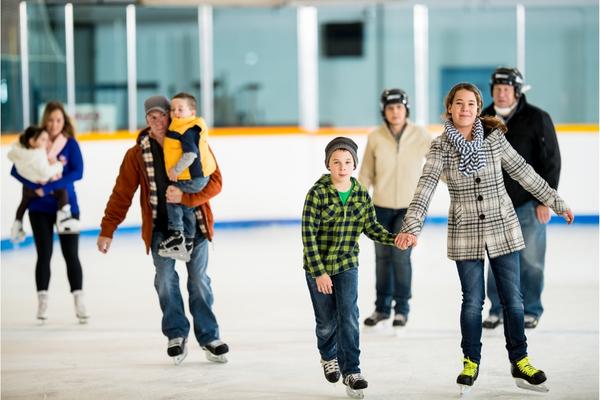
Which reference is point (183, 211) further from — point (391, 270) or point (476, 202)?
point (391, 270)

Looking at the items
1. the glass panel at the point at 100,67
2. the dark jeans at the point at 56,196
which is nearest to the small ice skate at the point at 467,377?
the dark jeans at the point at 56,196

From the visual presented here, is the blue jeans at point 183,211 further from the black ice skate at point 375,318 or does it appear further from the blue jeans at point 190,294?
the black ice skate at point 375,318

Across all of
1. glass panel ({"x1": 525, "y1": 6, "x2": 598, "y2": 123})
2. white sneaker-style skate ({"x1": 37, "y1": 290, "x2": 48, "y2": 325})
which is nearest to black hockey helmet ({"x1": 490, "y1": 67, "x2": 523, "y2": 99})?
white sneaker-style skate ({"x1": 37, "y1": 290, "x2": 48, "y2": 325})

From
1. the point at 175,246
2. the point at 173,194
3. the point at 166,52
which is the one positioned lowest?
the point at 175,246

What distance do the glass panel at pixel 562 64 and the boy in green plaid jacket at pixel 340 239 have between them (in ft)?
28.7

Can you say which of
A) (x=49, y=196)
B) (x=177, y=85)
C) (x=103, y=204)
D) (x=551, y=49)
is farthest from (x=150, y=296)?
(x=551, y=49)

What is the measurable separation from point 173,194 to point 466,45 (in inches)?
335

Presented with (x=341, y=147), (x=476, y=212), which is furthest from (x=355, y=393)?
(x=341, y=147)

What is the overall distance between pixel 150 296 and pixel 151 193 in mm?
2434

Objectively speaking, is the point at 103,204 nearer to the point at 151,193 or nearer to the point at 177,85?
the point at 177,85

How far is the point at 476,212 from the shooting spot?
478 cm

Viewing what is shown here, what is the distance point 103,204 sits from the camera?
11.6 m

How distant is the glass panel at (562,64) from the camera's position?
13.1m

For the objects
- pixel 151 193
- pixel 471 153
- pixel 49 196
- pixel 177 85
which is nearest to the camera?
pixel 471 153
